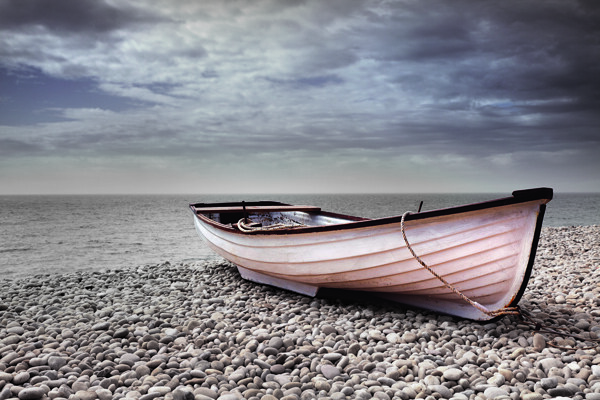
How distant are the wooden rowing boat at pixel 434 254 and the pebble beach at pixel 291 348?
37cm

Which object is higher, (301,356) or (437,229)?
(437,229)

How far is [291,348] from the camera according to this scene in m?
4.86

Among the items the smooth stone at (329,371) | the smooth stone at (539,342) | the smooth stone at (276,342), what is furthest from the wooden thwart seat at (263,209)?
the smooth stone at (329,371)

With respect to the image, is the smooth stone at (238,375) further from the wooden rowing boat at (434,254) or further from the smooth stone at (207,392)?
the wooden rowing boat at (434,254)

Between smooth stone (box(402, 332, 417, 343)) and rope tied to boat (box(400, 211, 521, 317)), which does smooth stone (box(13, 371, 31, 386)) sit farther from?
rope tied to boat (box(400, 211, 521, 317))

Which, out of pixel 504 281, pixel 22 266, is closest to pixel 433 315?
pixel 504 281

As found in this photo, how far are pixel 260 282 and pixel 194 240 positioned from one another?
15.1 metres

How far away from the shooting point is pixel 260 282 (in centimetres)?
807

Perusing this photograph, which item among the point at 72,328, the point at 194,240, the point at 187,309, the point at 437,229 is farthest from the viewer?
the point at 194,240

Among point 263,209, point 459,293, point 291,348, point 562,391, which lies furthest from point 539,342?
point 263,209

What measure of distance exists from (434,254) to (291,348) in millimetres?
2058

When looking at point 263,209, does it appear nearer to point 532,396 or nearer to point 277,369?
point 277,369

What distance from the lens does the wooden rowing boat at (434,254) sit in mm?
Result: 4895

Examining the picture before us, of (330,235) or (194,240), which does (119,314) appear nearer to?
(330,235)
